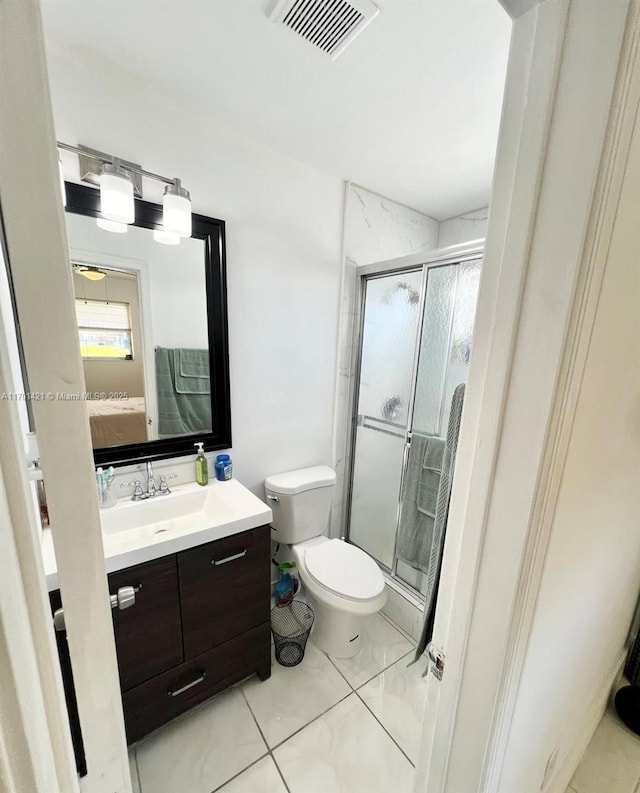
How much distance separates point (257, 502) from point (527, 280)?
47.3 inches

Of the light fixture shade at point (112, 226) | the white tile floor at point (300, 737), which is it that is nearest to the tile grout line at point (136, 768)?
the white tile floor at point (300, 737)

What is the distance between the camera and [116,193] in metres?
1.11

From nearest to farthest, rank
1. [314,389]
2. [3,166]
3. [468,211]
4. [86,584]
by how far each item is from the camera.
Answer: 1. [3,166]
2. [86,584]
3. [314,389]
4. [468,211]

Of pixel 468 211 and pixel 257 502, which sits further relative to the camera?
pixel 468 211

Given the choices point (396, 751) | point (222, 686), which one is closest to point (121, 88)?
point (222, 686)

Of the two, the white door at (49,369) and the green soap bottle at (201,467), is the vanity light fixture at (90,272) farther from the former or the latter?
the white door at (49,369)

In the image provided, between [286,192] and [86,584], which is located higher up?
[286,192]

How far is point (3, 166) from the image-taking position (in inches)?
11.6

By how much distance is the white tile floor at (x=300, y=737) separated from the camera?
45.8 inches

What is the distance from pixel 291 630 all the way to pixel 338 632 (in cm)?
25

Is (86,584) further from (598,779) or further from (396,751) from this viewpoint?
(598,779)

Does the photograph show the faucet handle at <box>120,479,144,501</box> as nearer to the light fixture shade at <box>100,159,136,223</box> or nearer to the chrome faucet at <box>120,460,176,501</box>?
the chrome faucet at <box>120,460,176,501</box>

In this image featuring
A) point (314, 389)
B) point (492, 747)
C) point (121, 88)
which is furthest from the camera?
point (314, 389)

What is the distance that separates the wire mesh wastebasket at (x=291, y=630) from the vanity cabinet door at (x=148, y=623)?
0.58m
